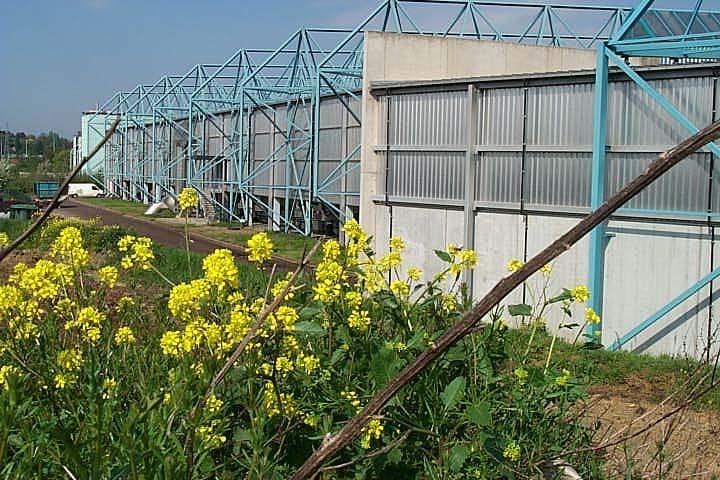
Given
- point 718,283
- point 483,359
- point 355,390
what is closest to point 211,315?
point 355,390

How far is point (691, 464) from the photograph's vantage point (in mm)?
6270

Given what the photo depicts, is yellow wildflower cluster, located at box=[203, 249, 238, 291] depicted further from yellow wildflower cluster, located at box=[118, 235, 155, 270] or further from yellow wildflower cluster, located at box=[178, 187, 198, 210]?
yellow wildflower cluster, located at box=[178, 187, 198, 210]

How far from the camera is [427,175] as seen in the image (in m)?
13.6

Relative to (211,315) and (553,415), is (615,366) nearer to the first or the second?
(553,415)

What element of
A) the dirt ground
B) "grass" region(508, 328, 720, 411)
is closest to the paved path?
"grass" region(508, 328, 720, 411)

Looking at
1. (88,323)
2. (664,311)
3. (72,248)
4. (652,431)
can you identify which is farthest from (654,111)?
(88,323)

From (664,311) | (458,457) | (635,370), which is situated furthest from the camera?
(664,311)

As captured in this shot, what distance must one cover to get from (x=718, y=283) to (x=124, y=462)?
27.6 feet

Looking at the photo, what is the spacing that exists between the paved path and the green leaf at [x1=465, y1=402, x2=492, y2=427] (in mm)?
11940

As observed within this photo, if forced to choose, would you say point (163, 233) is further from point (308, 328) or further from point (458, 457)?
point (308, 328)

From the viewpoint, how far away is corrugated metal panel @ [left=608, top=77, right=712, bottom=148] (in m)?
9.99

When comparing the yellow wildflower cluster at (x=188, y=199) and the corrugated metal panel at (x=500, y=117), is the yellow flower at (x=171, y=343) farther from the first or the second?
the corrugated metal panel at (x=500, y=117)

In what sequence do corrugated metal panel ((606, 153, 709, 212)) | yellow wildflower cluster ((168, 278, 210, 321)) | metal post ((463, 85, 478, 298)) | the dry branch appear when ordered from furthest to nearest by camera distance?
metal post ((463, 85, 478, 298)) → corrugated metal panel ((606, 153, 709, 212)) → yellow wildflower cluster ((168, 278, 210, 321)) → the dry branch

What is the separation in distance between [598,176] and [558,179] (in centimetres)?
97
